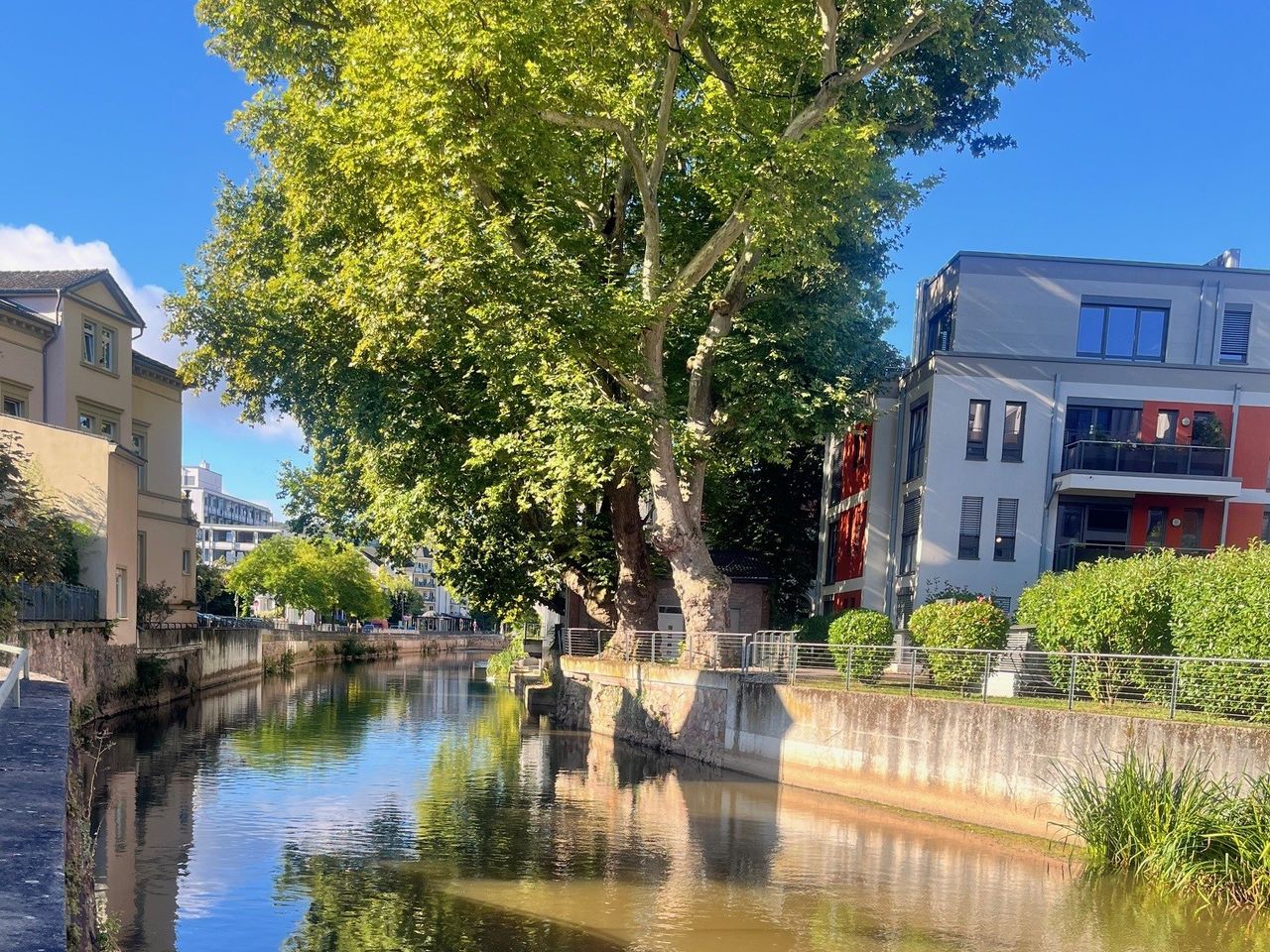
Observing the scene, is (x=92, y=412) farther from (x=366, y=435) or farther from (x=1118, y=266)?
(x=1118, y=266)

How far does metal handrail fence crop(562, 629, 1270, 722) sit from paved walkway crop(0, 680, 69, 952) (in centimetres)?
1446

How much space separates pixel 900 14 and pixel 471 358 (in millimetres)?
13372

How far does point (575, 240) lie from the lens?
27609 millimetres

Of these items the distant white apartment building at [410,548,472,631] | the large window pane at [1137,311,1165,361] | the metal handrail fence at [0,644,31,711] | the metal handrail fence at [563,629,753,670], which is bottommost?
the distant white apartment building at [410,548,472,631]

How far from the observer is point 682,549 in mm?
26578

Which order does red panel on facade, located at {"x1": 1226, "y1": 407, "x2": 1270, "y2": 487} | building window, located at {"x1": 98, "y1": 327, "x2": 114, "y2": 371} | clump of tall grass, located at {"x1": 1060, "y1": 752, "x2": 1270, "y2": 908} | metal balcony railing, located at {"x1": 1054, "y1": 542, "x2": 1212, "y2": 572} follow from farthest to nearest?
building window, located at {"x1": 98, "y1": 327, "x2": 114, "y2": 371}, metal balcony railing, located at {"x1": 1054, "y1": 542, "x2": 1212, "y2": 572}, red panel on facade, located at {"x1": 1226, "y1": 407, "x2": 1270, "y2": 487}, clump of tall grass, located at {"x1": 1060, "y1": 752, "x2": 1270, "y2": 908}

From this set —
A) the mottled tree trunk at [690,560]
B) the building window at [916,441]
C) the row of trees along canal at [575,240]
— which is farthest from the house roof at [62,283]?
the building window at [916,441]

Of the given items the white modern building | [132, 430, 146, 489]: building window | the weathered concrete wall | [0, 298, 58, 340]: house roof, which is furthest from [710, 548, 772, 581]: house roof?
[0, 298, 58, 340]: house roof

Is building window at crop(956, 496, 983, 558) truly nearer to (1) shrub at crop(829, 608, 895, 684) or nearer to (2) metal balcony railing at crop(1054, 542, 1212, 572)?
(2) metal balcony railing at crop(1054, 542, 1212, 572)

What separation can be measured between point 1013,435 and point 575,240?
13991 mm

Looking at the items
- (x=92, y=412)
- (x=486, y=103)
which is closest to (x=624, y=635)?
(x=486, y=103)

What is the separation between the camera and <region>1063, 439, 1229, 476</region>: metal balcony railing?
30.4m

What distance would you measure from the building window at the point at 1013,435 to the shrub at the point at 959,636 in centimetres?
1013

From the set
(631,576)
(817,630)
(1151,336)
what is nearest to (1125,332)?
(1151,336)
